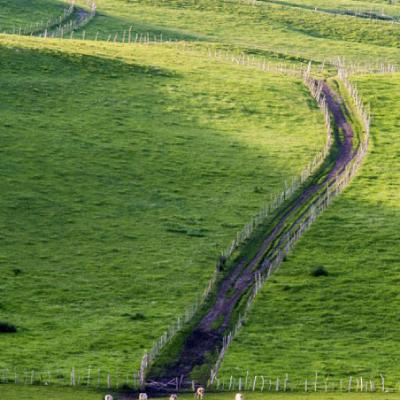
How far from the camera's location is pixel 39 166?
353 feet

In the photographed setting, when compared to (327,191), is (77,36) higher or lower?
higher

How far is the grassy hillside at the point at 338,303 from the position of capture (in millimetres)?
74875

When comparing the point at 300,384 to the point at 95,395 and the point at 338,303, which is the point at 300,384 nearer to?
the point at 95,395

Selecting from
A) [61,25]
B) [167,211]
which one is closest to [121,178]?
[167,211]

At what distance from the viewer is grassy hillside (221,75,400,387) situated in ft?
246

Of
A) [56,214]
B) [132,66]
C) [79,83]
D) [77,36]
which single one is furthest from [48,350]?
[77,36]

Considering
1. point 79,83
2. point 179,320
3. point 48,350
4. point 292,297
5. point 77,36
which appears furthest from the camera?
point 77,36

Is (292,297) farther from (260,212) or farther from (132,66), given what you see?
(132,66)

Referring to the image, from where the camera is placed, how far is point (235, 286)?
288 ft

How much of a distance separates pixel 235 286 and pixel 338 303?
699 centimetres

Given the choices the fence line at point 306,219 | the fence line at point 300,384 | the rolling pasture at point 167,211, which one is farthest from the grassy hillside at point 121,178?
the fence line at point 300,384

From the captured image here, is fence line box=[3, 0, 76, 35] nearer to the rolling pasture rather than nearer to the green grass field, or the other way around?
the rolling pasture

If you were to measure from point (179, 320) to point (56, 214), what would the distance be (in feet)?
69.9

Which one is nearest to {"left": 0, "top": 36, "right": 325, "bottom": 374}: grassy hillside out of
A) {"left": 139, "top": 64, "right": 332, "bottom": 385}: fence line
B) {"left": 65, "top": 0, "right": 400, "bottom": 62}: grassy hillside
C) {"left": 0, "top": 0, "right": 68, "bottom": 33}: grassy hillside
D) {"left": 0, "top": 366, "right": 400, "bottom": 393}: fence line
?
{"left": 139, "top": 64, "right": 332, "bottom": 385}: fence line
